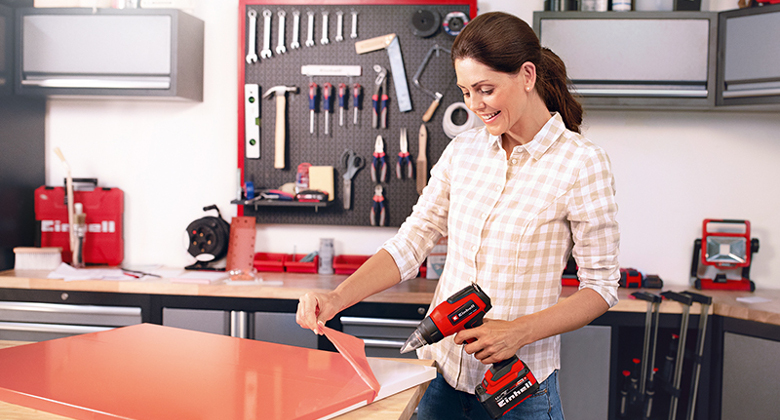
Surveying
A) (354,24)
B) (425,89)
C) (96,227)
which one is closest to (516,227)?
(425,89)

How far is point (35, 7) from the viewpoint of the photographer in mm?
2691

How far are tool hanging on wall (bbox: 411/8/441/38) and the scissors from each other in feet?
2.27

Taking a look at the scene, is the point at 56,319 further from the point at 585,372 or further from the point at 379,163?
the point at 585,372

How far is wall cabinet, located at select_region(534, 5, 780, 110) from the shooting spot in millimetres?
2387

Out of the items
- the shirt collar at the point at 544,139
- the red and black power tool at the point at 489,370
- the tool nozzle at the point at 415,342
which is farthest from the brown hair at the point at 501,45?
the tool nozzle at the point at 415,342

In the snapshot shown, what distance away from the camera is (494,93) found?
118 cm

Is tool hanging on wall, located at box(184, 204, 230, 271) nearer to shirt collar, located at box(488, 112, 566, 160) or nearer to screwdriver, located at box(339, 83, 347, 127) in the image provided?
screwdriver, located at box(339, 83, 347, 127)

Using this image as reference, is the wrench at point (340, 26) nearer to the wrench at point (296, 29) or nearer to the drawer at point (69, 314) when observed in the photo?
the wrench at point (296, 29)

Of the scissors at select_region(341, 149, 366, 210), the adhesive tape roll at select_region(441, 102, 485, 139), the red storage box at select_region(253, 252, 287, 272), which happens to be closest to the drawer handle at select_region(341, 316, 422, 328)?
the red storage box at select_region(253, 252, 287, 272)

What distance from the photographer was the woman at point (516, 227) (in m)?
1.16

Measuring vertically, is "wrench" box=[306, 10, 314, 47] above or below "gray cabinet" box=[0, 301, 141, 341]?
above

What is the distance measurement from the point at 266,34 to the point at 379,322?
5.24 feet

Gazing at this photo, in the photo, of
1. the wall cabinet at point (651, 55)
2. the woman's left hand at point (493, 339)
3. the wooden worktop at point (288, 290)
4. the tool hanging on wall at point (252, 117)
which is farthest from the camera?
the tool hanging on wall at point (252, 117)

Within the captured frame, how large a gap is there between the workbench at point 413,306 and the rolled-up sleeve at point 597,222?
1127 mm
